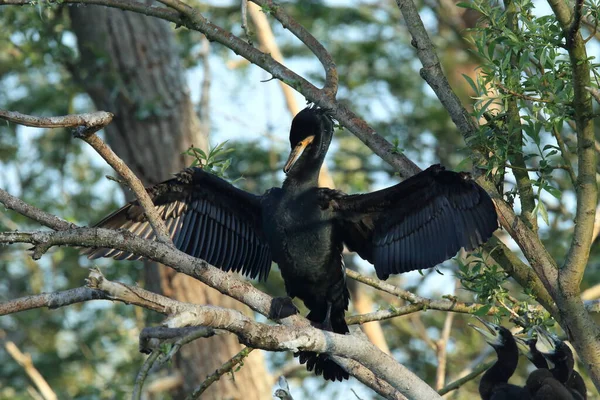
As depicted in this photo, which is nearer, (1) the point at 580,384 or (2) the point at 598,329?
(2) the point at 598,329

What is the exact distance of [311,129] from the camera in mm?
5109

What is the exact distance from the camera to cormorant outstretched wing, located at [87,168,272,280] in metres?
5.13

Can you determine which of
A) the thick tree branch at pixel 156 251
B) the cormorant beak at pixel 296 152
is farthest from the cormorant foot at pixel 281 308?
the cormorant beak at pixel 296 152

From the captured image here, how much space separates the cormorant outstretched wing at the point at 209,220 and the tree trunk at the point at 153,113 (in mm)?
2605

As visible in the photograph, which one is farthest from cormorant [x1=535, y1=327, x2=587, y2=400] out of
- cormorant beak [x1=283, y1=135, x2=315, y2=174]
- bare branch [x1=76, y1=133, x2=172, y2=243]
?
bare branch [x1=76, y1=133, x2=172, y2=243]

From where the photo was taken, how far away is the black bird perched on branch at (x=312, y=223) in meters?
4.62

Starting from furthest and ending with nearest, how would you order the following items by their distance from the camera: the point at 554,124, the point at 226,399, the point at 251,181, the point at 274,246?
the point at 251,181, the point at 226,399, the point at 274,246, the point at 554,124

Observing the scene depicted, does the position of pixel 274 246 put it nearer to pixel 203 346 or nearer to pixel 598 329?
pixel 598 329

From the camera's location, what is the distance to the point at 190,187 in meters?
5.21

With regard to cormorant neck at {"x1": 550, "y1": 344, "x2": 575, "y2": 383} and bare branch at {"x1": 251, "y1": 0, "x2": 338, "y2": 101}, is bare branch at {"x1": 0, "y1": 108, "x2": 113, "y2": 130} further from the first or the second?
cormorant neck at {"x1": 550, "y1": 344, "x2": 575, "y2": 383}

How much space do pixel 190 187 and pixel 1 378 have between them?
293 inches

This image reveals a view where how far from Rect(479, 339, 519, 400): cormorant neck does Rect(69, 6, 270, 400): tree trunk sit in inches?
108

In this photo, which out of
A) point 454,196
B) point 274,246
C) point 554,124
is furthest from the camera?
point 274,246

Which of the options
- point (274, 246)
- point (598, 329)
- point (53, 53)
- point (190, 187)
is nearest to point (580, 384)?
point (598, 329)
